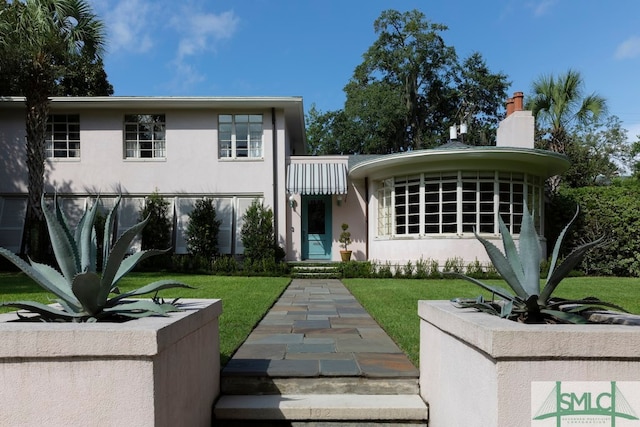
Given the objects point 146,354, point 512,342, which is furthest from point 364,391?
point 146,354

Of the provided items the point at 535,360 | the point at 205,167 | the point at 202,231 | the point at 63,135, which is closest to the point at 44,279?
the point at 535,360

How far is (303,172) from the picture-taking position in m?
15.9

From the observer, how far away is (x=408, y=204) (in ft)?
45.9

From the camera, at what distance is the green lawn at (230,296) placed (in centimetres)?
532

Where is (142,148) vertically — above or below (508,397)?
above

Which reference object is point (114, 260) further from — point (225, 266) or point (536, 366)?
point (225, 266)

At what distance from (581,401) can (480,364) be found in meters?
0.52

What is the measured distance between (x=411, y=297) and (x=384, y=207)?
6655mm

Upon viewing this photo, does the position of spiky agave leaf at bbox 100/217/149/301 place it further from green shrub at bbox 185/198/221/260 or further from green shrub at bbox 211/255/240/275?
green shrub at bbox 185/198/221/260

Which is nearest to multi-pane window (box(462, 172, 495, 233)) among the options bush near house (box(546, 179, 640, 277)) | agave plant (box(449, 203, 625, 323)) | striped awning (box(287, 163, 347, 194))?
bush near house (box(546, 179, 640, 277))

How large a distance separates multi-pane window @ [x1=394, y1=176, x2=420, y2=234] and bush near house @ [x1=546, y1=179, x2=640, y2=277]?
17.1 feet

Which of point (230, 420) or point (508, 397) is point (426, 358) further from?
point (230, 420)

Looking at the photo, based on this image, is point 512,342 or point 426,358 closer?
point 512,342

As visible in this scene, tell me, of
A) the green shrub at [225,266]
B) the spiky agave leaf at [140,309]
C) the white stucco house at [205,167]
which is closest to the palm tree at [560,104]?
the white stucco house at [205,167]
